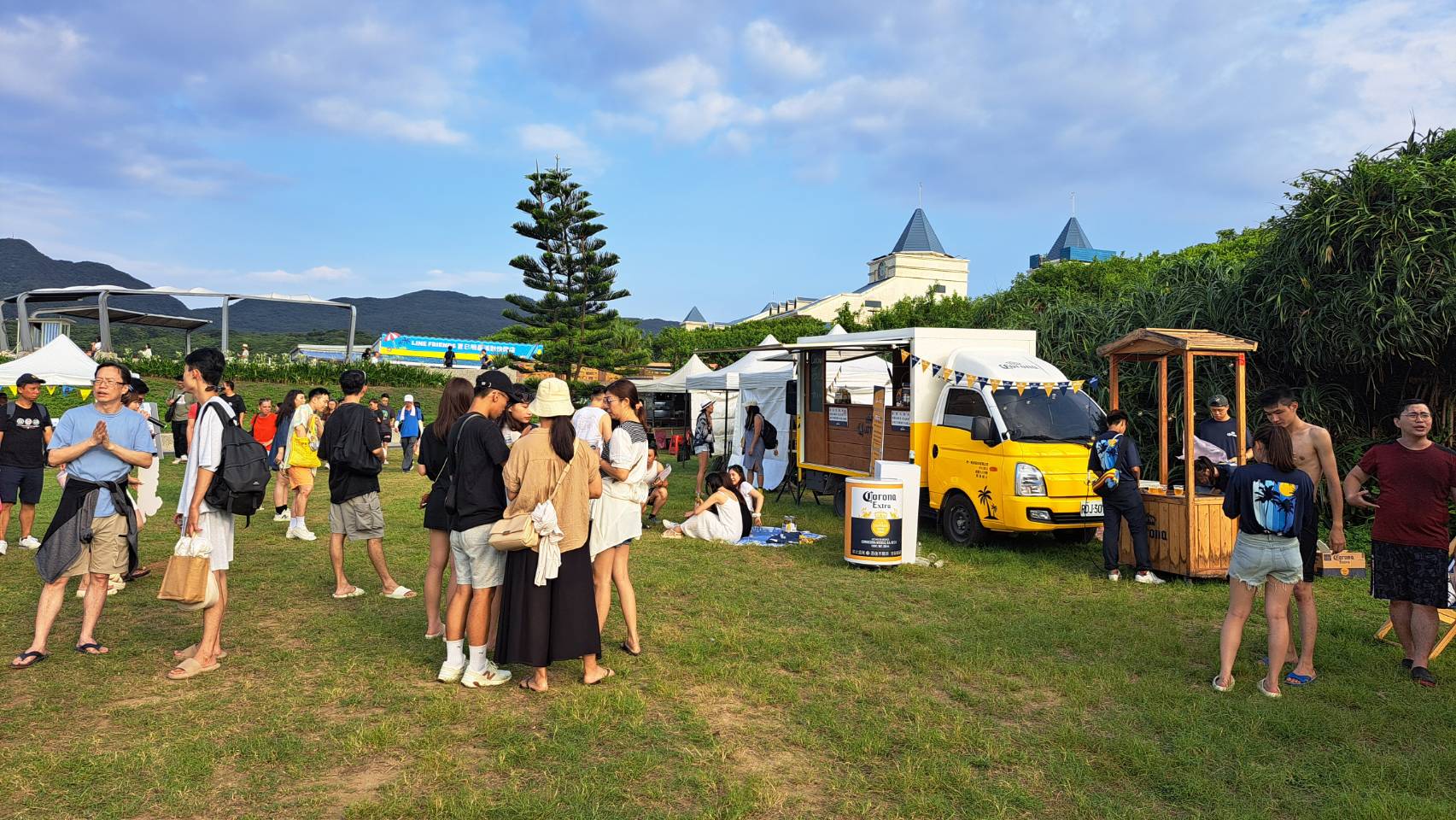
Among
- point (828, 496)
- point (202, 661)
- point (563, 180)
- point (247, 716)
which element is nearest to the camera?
point (247, 716)

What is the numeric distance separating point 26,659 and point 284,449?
5701 millimetres

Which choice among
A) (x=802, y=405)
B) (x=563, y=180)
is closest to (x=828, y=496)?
(x=802, y=405)

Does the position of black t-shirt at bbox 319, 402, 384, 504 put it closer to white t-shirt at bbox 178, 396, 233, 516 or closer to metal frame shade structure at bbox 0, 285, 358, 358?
white t-shirt at bbox 178, 396, 233, 516

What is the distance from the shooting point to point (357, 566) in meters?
8.59

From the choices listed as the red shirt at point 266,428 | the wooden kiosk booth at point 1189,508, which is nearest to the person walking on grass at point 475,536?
the wooden kiosk booth at point 1189,508

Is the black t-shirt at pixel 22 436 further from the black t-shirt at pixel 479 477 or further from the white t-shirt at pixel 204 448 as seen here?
the black t-shirt at pixel 479 477

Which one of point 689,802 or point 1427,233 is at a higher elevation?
point 1427,233

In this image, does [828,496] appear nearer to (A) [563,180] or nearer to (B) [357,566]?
(B) [357,566]

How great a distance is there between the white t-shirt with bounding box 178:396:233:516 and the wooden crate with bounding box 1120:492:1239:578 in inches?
304

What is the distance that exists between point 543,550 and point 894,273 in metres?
129

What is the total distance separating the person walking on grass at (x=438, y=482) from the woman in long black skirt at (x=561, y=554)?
776 millimetres

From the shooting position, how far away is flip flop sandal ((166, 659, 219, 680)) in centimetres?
521

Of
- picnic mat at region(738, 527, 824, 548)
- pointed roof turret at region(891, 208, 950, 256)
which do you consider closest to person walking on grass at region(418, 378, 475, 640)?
picnic mat at region(738, 527, 824, 548)

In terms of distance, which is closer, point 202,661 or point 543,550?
point 543,550
